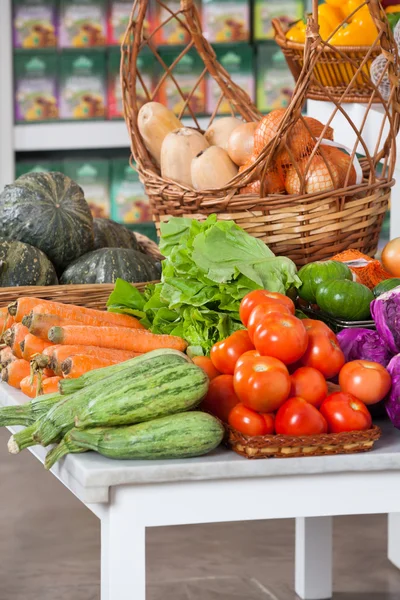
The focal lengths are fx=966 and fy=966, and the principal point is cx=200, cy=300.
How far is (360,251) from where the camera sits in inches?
70.5

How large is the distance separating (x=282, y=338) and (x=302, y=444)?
0.48ft

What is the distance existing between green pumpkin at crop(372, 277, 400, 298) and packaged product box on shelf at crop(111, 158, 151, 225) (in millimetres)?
2444

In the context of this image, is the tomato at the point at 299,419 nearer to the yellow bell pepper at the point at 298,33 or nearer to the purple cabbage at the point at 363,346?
the purple cabbage at the point at 363,346

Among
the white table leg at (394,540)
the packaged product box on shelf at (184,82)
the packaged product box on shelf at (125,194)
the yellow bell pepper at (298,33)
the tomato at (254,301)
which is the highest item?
the yellow bell pepper at (298,33)

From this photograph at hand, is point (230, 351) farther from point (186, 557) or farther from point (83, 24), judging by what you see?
point (83, 24)

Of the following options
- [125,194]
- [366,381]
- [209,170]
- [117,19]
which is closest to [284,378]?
[366,381]

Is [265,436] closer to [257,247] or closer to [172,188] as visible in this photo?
[257,247]

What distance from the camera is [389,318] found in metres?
1.36

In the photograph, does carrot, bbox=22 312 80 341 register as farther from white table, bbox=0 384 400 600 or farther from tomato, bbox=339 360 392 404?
tomato, bbox=339 360 392 404

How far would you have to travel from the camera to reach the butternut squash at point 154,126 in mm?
1976

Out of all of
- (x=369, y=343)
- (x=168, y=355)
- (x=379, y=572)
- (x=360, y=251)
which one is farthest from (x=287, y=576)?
(x=168, y=355)

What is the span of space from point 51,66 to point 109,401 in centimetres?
286

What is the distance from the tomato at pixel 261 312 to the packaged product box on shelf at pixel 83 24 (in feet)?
8.89

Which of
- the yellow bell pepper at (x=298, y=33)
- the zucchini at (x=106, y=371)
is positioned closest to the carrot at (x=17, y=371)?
the zucchini at (x=106, y=371)
